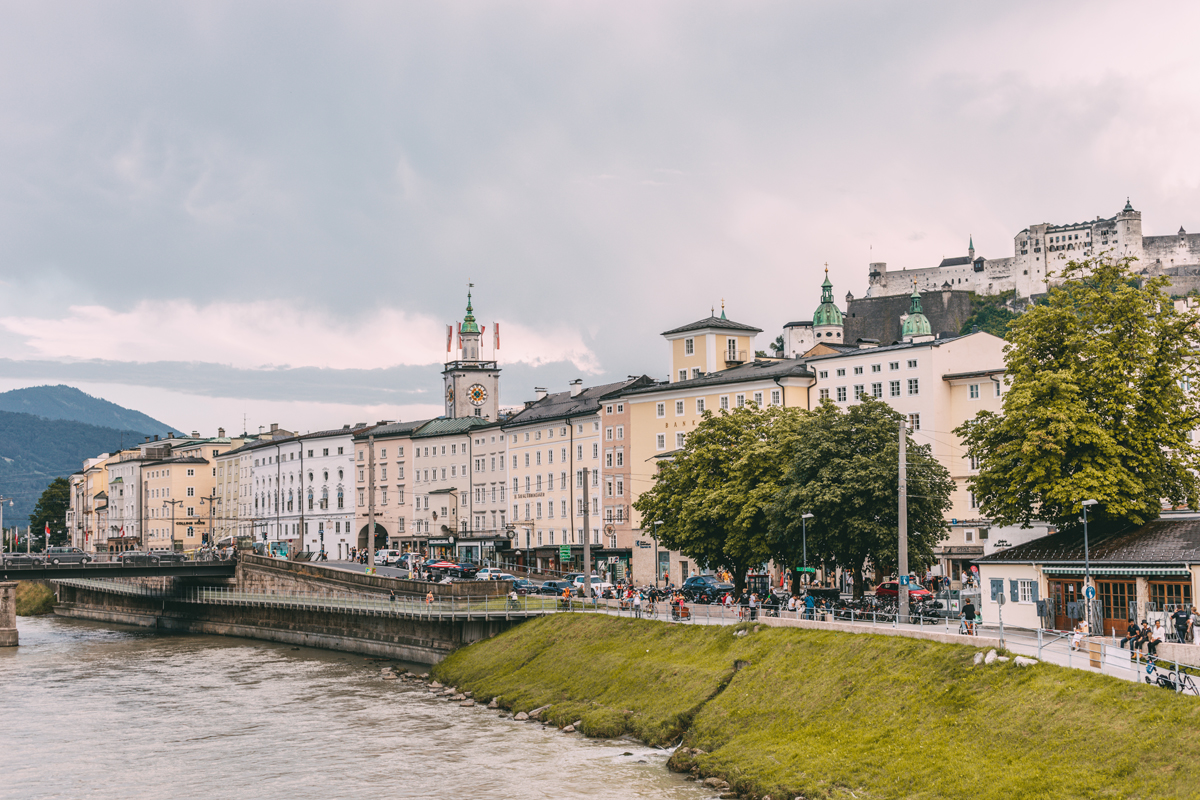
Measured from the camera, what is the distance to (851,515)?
59938mm

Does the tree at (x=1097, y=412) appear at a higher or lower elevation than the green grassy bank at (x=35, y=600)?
higher

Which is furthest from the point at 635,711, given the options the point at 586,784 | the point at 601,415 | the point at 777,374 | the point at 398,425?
the point at 398,425

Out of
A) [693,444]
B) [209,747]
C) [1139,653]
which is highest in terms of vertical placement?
[693,444]

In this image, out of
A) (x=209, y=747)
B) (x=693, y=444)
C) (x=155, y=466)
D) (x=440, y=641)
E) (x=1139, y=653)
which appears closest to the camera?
(x=1139, y=653)

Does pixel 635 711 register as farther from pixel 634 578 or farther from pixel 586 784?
pixel 634 578

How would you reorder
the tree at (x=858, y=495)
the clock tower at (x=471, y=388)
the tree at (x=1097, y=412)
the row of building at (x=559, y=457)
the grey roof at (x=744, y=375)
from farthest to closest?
the clock tower at (x=471, y=388)
the grey roof at (x=744, y=375)
the row of building at (x=559, y=457)
the tree at (x=858, y=495)
the tree at (x=1097, y=412)

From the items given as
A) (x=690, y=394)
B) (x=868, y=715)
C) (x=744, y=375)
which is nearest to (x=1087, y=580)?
(x=868, y=715)

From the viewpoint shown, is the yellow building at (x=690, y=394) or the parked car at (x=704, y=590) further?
the yellow building at (x=690, y=394)

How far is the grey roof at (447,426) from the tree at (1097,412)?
294 ft

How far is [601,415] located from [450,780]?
74.7m

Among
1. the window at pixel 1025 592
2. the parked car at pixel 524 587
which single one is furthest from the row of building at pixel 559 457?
the window at pixel 1025 592

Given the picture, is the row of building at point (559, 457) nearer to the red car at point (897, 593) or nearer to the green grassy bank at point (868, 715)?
the red car at point (897, 593)

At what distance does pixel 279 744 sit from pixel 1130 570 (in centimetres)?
3171

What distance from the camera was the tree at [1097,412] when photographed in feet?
162
